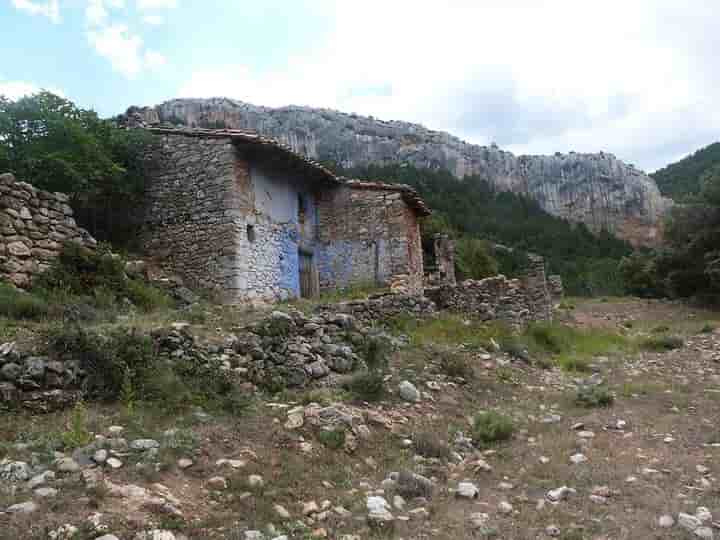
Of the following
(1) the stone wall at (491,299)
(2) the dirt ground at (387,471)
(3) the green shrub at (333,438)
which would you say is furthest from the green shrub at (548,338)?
(3) the green shrub at (333,438)

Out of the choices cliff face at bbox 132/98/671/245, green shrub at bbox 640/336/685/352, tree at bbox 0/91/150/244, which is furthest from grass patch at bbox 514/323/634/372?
cliff face at bbox 132/98/671/245

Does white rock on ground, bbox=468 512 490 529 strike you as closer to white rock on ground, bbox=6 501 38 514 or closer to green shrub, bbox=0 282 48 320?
white rock on ground, bbox=6 501 38 514

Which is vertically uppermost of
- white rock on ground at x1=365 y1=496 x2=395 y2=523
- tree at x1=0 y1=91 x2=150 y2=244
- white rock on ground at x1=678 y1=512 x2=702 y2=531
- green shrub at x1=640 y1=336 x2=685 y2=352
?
tree at x1=0 y1=91 x2=150 y2=244

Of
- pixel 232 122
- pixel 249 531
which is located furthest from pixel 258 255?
pixel 232 122

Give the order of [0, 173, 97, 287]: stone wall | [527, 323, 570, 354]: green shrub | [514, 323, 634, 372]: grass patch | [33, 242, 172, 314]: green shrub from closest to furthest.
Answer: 1. [33, 242, 172, 314]: green shrub
2. [0, 173, 97, 287]: stone wall
3. [514, 323, 634, 372]: grass patch
4. [527, 323, 570, 354]: green shrub

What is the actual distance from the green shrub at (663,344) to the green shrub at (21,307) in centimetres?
1258

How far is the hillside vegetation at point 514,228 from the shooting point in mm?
41750

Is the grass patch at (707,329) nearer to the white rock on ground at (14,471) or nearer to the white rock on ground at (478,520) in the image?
the white rock on ground at (478,520)

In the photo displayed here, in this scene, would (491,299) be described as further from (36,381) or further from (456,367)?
(36,381)

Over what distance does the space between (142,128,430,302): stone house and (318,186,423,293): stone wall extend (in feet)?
0.09

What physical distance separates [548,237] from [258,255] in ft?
159

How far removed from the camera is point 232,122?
68.6m

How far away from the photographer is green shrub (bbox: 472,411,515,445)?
249 inches

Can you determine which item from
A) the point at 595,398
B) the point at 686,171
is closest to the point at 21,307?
the point at 595,398
